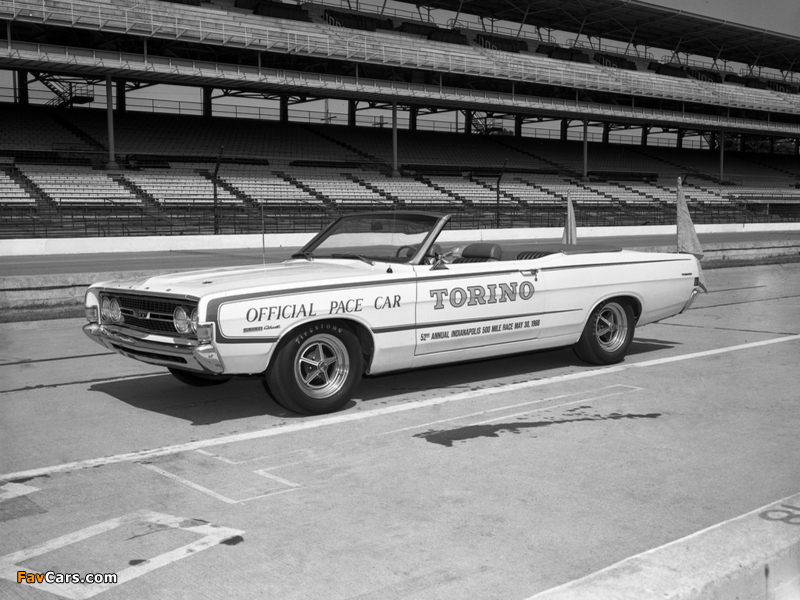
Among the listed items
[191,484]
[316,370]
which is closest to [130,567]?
[191,484]

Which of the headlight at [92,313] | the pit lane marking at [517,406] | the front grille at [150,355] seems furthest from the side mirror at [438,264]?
the headlight at [92,313]

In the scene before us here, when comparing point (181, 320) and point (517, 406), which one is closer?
point (181, 320)

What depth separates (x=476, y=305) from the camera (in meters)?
6.43

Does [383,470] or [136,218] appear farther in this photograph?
[136,218]

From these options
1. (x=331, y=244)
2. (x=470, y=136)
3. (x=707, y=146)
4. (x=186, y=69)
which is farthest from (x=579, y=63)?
(x=331, y=244)

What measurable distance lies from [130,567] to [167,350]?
93.9 inches

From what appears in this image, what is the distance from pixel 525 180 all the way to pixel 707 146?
32.5 metres

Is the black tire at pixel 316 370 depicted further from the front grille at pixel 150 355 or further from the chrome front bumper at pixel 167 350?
the front grille at pixel 150 355

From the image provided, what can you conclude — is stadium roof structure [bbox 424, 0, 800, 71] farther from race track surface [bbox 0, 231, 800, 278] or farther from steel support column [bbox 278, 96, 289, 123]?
race track surface [bbox 0, 231, 800, 278]

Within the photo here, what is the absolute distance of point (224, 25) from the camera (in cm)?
3794

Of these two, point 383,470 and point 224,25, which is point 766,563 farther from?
point 224,25

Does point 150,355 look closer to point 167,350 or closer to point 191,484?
point 167,350

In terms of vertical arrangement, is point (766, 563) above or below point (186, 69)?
below

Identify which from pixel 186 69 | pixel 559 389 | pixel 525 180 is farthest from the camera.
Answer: pixel 525 180
